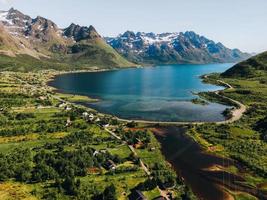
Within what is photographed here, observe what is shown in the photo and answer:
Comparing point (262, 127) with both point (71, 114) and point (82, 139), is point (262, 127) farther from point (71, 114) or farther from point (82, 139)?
point (71, 114)

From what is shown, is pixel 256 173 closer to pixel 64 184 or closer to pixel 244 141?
pixel 244 141

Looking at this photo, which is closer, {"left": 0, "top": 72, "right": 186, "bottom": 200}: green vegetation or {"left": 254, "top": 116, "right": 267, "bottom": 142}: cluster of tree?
{"left": 0, "top": 72, "right": 186, "bottom": 200}: green vegetation

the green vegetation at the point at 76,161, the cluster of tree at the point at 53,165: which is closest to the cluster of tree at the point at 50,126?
the green vegetation at the point at 76,161

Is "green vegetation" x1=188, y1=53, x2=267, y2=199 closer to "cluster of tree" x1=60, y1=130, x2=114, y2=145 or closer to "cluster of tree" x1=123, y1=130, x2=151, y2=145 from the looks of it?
"cluster of tree" x1=123, y1=130, x2=151, y2=145

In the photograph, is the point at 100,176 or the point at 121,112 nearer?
the point at 100,176

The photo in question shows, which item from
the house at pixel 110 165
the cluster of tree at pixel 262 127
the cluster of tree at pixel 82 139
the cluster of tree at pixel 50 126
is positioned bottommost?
the cluster of tree at pixel 50 126

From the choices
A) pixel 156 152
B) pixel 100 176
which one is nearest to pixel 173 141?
pixel 156 152

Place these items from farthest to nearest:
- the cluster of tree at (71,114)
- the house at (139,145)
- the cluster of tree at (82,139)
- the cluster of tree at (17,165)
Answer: the cluster of tree at (71,114) < the cluster of tree at (82,139) < the house at (139,145) < the cluster of tree at (17,165)

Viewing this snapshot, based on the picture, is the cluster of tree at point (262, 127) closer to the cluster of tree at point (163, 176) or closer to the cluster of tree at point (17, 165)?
the cluster of tree at point (163, 176)

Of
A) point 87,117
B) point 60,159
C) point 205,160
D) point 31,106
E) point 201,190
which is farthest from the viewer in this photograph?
point 31,106

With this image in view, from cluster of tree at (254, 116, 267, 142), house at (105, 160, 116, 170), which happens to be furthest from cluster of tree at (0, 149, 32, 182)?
cluster of tree at (254, 116, 267, 142)

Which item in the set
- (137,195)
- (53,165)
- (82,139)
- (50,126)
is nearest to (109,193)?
(137,195)
